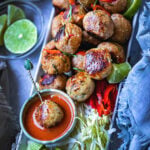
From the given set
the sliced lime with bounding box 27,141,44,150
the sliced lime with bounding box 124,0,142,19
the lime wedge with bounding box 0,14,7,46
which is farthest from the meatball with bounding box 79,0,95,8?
the sliced lime with bounding box 27,141,44,150

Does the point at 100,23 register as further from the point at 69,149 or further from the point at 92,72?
the point at 69,149

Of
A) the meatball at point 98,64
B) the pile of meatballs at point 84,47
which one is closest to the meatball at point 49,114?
the pile of meatballs at point 84,47

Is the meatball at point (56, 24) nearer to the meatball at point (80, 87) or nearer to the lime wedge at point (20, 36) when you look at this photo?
the lime wedge at point (20, 36)

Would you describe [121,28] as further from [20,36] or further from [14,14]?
[14,14]

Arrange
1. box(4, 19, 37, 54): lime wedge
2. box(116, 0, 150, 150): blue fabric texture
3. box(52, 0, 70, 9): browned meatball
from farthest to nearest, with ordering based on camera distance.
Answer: box(4, 19, 37, 54): lime wedge, box(52, 0, 70, 9): browned meatball, box(116, 0, 150, 150): blue fabric texture

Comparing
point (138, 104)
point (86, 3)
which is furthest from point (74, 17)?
point (138, 104)

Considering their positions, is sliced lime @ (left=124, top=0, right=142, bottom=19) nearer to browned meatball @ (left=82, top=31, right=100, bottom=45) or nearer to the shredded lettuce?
browned meatball @ (left=82, top=31, right=100, bottom=45)
